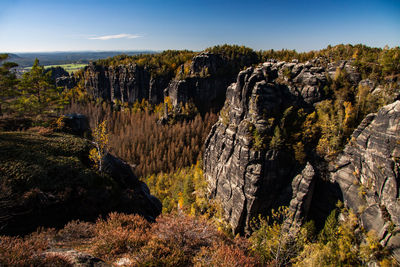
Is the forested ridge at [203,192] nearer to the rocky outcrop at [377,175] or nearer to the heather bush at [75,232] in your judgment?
the heather bush at [75,232]

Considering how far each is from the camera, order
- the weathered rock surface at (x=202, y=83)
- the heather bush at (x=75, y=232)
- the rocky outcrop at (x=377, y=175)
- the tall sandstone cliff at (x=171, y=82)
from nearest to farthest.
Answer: the heather bush at (x=75, y=232) < the rocky outcrop at (x=377, y=175) < the weathered rock surface at (x=202, y=83) < the tall sandstone cliff at (x=171, y=82)

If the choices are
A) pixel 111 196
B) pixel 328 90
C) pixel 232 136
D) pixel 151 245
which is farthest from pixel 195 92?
pixel 151 245

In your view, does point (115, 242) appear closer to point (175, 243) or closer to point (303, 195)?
point (175, 243)

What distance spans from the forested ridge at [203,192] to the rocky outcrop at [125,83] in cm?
4177

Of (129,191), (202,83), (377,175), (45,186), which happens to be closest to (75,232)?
(45,186)

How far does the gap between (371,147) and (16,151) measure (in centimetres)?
4771

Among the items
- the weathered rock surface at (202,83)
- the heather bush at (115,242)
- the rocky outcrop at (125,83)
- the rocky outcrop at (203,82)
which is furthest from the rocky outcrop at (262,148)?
the rocky outcrop at (125,83)

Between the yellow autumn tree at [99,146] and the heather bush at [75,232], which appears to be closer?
the heather bush at [75,232]

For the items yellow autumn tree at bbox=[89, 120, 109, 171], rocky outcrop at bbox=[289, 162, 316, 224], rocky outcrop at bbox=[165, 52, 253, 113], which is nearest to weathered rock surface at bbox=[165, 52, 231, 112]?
rocky outcrop at bbox=[165, 52, 253, 113]

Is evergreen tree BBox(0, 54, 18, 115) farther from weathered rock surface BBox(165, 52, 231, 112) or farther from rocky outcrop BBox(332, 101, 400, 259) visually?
weathered rock surface BBox(165, 52, 231, 112)

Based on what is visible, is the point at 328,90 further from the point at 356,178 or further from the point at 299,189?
the point at 299,189

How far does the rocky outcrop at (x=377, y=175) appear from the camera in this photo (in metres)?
24.4

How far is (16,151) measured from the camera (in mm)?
20016

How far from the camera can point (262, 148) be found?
1539 inches
